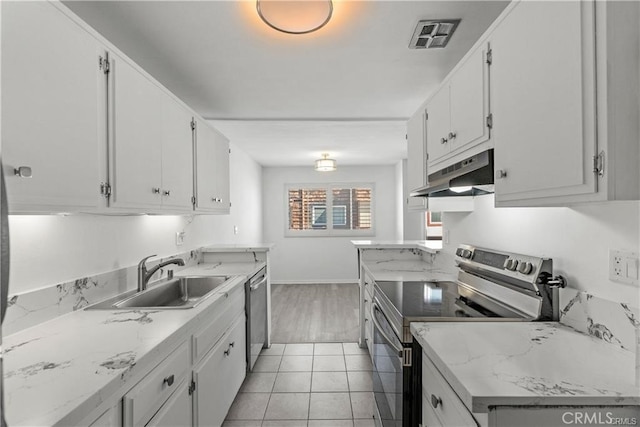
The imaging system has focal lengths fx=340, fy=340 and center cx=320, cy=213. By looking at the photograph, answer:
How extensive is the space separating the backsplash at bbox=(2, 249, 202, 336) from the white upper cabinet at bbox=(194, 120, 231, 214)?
0.72m

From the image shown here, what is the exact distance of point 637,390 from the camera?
866mm

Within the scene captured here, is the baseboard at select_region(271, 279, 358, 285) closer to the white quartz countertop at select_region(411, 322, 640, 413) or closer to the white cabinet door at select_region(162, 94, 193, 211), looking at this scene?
the white cabinet door at select_region(162, 94, 193, 211)

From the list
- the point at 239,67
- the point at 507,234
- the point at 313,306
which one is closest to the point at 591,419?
the point at 507,234

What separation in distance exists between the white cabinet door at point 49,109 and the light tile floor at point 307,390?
70.0 inches

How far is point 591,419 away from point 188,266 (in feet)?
9.44

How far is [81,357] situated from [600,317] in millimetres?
1807

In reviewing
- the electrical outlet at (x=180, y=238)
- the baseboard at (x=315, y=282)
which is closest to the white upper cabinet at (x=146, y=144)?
the electrical outlet at (x=180, y=238)

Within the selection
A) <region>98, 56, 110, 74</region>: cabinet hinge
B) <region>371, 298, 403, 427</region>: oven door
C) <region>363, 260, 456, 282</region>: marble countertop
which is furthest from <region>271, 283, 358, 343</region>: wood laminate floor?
<region>98, 56, 110, 74</region>: cabinet hinge

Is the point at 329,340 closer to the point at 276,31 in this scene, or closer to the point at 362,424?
the point at 362,424

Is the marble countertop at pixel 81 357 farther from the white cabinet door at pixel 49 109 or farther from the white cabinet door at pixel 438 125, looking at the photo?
the white cabinet door at pixel 438 125

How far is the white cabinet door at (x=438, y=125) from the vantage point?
1887 mm

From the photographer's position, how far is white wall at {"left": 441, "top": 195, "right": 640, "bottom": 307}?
1154mm

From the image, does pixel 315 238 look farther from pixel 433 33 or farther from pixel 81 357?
pixel 81 357

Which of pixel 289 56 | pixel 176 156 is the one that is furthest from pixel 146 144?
pixel 289 56
